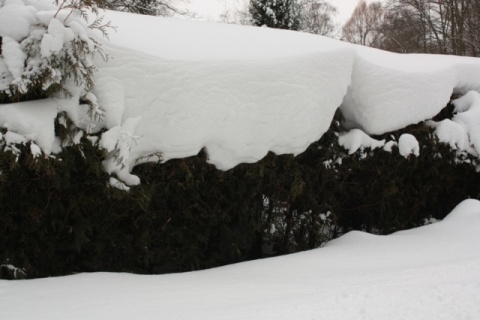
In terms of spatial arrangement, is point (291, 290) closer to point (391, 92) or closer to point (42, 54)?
point (42, 54)

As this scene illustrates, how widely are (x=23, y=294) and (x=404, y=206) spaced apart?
379 centimetres

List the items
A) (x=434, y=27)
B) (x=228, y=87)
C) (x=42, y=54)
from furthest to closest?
(x=434, y=27)
(x=228, y=87)
(x=42, y=54)

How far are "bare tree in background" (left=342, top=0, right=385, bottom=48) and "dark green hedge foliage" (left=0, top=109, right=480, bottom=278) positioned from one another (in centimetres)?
2876

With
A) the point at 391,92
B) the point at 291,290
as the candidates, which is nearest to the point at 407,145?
the point at 391,92

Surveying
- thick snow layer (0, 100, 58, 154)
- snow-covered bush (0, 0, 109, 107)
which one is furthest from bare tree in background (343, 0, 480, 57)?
thick snow layer (0, 100, 58, 154)

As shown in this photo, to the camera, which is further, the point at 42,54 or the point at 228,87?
the point at 228,87

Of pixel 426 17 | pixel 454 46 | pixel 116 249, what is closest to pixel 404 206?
pixel 116 249

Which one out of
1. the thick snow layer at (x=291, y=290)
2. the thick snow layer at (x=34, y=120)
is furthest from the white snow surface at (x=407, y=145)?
the thick snow layer at (x=34, y=120)

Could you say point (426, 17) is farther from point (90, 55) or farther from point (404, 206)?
point (90, 55)

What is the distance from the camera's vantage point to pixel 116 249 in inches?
120

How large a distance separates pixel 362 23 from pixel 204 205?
1334 inches

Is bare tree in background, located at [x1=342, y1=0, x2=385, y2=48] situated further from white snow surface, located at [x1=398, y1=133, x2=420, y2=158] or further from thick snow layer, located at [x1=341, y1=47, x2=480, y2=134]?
white snow surface, located at [x1=398, y1=133, x2=420, y2=158]

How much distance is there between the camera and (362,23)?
110ft

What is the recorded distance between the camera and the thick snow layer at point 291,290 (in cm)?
184
